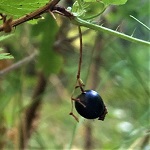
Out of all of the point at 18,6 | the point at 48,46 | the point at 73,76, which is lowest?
the point at 73,76

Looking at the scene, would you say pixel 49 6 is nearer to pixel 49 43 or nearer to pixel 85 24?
pixel 85 24

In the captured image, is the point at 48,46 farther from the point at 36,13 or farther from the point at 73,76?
the point at 36,13

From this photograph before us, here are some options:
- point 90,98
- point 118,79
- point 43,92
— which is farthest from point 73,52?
point 90,98

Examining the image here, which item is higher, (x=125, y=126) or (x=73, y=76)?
(x=73, y=76)

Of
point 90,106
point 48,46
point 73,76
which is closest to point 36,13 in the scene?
point 90,106

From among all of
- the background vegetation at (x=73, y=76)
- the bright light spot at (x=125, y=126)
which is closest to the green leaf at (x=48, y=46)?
the background vegetation at (x=73, y=76)

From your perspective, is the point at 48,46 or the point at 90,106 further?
the point at 48,46

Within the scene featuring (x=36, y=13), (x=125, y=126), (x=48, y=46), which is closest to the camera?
(x=36, y=13)
